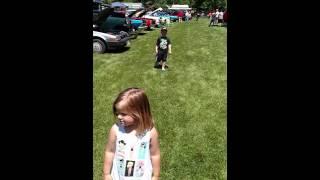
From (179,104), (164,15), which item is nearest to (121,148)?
(179,104)

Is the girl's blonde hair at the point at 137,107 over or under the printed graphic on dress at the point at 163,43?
under

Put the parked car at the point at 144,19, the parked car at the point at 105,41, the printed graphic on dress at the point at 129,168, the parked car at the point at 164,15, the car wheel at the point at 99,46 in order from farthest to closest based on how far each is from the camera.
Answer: the parked car at the point at 164,15 → the parked car at the point at 144,19 → the car wheel at the point at 99,46 → the parked car at the point at 105,41 → the printed graphic on dress at the point at 129,168

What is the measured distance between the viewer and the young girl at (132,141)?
351 centimetres

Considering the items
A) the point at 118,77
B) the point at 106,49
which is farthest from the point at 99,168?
the point at 106,49

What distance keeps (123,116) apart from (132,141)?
232 mm

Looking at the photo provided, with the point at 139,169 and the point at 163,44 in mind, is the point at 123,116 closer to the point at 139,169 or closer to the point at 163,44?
the point at 139,169

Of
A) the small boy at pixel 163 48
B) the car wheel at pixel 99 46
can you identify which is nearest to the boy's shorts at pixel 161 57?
the small boy at pixel 163 48

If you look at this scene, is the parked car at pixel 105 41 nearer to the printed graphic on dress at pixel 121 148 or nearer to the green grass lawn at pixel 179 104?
the green grass lawn at pixel 179 104

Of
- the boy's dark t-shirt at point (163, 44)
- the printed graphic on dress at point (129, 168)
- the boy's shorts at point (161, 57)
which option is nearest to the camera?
the printed graphic on dress at point (129, 168)

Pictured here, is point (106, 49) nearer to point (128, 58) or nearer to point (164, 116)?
point (128, 58)

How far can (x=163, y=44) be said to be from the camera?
44.3 ft

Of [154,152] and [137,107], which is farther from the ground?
[137,107]

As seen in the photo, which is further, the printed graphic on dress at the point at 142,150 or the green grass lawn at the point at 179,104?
the green grass lawn at the point at 179,104
